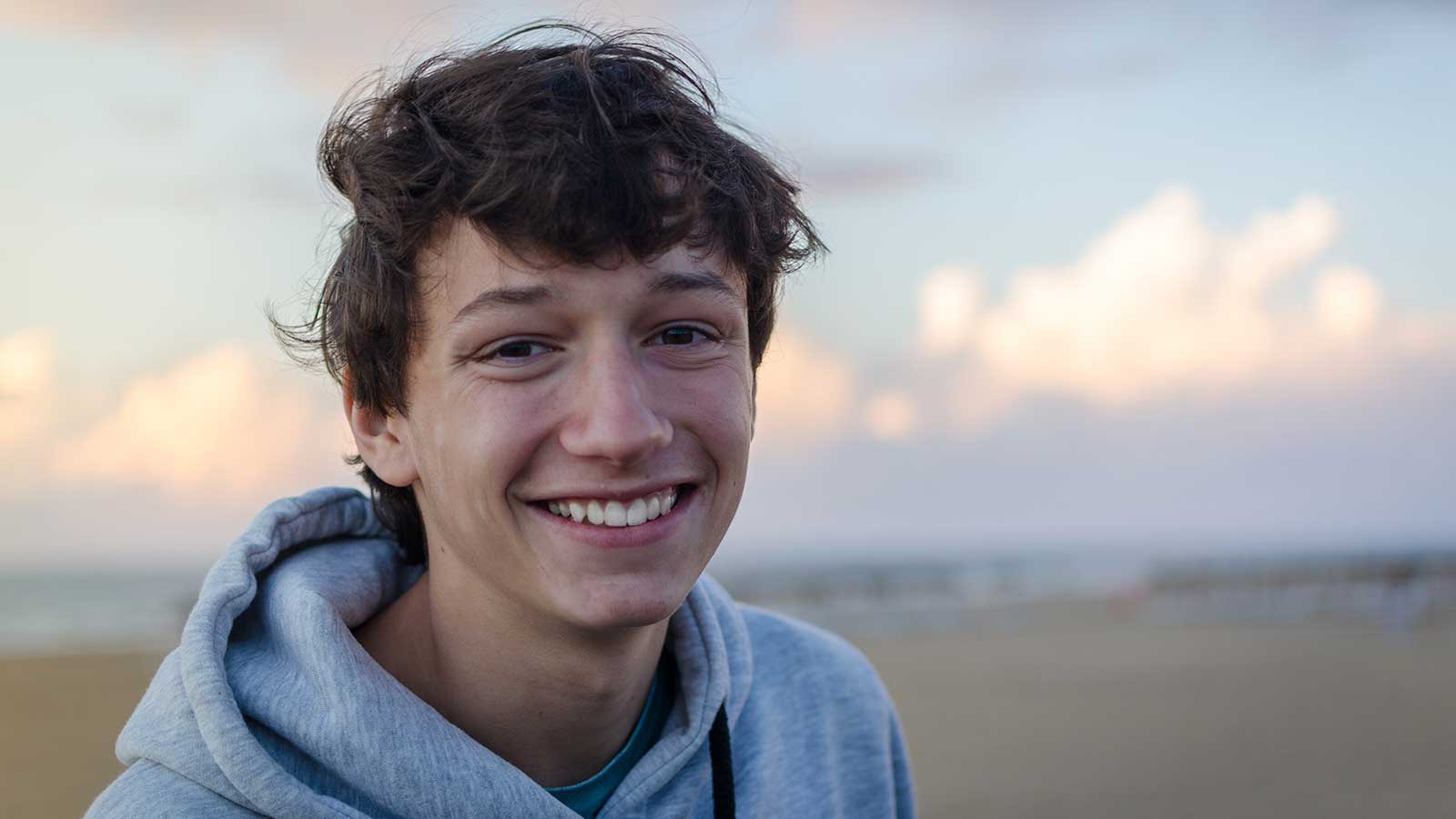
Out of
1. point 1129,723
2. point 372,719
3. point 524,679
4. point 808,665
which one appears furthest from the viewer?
point 1129,723

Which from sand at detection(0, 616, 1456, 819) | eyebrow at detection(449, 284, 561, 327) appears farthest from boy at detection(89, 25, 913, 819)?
sand at detection(0, 616, 1456, 819)

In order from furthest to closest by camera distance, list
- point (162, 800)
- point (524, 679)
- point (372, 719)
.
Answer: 1. point (524, 679)
2. point (372, 719)
3. point (162, 800)

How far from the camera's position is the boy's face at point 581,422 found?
2221mm

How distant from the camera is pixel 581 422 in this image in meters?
2.20

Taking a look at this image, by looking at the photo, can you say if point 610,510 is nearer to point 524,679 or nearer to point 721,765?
point 524,679

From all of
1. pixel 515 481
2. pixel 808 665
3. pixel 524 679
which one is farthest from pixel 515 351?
pixel 808 665

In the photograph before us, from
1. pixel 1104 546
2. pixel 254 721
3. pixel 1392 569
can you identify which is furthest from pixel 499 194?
pixel 1104 546

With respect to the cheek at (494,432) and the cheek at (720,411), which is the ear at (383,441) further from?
the cheek at (720,411)

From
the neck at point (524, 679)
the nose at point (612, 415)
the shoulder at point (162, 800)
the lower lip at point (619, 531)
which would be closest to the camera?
the shoulder at point (162, 800)

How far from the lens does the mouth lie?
227 centimetres

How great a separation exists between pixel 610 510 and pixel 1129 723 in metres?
11.7

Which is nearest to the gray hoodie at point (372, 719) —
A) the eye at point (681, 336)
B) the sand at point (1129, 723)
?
the eye at point (681, 336)

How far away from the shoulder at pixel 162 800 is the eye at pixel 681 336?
1.14m

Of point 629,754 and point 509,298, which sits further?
point 629,754
